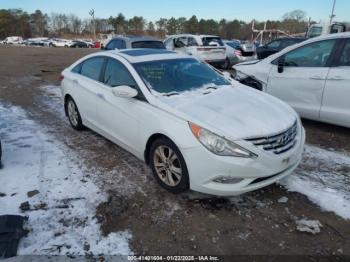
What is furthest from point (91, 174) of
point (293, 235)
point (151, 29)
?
point (151, 29)

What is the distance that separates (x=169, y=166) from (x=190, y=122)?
60 centimetres

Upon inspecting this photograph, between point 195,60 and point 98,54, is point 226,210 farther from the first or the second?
point 98,54

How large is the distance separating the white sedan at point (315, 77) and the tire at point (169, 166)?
3.29 meters

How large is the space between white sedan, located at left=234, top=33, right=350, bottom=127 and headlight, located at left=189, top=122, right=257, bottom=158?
2973 millimetres

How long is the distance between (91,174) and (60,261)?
160 cm

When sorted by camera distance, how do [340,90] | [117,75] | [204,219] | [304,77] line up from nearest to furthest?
1. [204,219]
2. [117,75]
3. [340,90]
4. [304,77]

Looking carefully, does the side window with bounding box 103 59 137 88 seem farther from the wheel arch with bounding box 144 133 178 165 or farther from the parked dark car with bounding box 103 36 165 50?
the parked dark car with bounding box 103 36 165 50

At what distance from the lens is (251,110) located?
388 cm

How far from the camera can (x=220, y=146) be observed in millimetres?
3342

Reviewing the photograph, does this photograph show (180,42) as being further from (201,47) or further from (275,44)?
(275,44)

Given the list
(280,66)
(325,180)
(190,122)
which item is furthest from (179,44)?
(190,122)

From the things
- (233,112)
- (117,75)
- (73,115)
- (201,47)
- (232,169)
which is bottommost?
(73,115)

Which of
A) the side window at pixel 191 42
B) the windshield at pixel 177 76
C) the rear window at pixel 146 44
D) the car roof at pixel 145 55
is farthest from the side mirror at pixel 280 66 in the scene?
the side window at pixel 191 42

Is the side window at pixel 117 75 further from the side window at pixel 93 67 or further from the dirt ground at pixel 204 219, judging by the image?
the dirt ground at pixel 204 219
